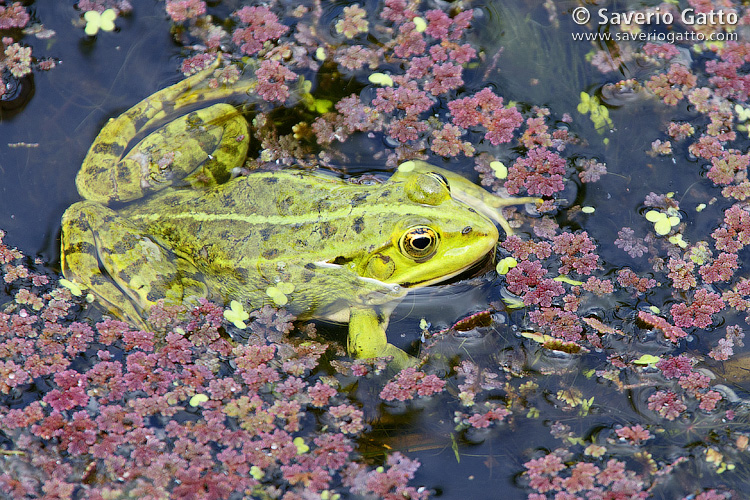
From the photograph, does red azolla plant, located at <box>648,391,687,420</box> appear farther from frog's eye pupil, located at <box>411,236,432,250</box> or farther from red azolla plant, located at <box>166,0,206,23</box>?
red azolla plant, located at <box>166,0,206,23</box>

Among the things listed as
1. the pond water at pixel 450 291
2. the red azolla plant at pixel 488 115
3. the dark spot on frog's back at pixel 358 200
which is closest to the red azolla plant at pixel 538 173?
the pond water at pixel 450 291

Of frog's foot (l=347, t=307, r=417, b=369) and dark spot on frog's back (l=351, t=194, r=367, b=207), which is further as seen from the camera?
frog's foot (l=347, t=307, r=417, b=369)

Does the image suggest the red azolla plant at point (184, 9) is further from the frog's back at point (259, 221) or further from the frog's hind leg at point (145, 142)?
the frog's back at point (259, 221)

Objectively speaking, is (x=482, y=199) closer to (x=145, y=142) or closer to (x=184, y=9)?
(x=145, y=142)

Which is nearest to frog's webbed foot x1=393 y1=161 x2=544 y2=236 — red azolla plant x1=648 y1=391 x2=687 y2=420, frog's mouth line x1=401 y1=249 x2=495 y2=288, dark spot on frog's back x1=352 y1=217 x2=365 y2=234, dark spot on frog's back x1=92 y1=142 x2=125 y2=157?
frog's mouth line x1=401 y1=249 x2=495 y2=288

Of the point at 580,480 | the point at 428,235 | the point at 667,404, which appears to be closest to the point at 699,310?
the point at 667,404
